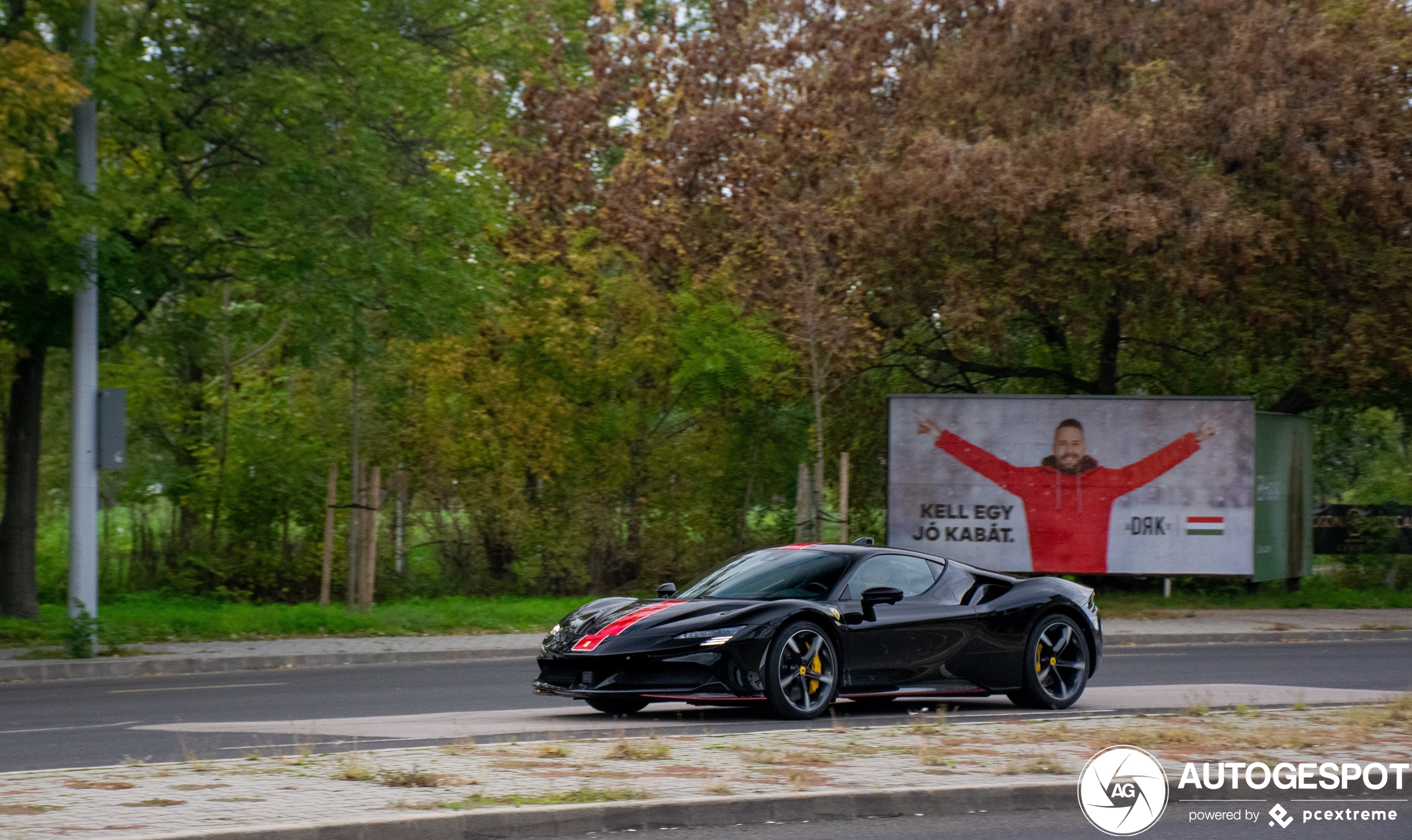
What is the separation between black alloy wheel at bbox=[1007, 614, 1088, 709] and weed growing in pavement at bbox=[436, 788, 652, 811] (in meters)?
5.74

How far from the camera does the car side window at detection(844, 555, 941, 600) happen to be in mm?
11992

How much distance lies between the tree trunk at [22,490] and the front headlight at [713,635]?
11.9 meters

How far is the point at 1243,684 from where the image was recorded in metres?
14.7

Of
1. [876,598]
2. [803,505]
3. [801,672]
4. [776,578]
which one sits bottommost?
[801,672]

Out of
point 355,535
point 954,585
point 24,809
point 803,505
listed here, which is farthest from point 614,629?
point 803,505

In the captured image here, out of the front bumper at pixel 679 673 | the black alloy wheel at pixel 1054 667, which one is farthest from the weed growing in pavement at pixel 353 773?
the black alloy wheel at pixel 1054 667

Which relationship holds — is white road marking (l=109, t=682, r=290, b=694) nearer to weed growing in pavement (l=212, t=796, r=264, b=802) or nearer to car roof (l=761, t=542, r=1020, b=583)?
car roof (l=761, t=542, r=1020, b=583)

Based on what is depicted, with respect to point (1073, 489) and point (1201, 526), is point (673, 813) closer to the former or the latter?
point (1073, 489)

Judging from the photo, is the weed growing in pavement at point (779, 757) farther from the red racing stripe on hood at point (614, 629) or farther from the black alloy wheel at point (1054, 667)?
the black alloy wheel at point (1054, 667)

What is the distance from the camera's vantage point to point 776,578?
11922 millimetres

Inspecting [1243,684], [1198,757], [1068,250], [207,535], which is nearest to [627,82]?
[1068,250]

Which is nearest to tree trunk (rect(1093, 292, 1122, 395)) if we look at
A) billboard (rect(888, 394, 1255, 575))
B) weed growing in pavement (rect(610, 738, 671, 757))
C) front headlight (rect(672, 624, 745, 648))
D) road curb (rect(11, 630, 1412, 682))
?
billboard (rect(888, 394, 1255, 575))

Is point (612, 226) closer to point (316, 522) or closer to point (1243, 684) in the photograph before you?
point (316, 522)

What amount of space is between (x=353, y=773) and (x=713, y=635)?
3.61 metres
